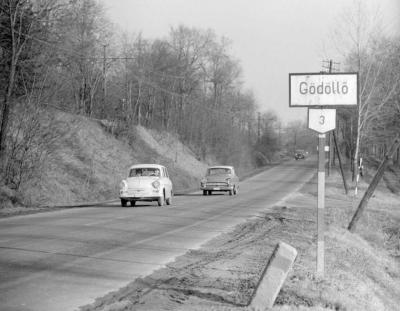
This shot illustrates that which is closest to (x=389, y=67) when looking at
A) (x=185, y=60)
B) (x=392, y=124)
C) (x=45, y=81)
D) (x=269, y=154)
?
(x=392, y=124)


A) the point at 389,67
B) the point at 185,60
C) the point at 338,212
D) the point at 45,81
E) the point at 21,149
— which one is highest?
the point at 185,60

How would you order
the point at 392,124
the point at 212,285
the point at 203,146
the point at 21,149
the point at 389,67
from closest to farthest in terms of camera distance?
the point at 212,285 → the point at 21,149 → the point at 389,67 → the point at 392,124 → the point at 203,146

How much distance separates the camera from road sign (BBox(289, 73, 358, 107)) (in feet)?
30.5

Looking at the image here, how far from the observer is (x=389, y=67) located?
155ft

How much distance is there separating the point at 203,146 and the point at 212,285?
225ft

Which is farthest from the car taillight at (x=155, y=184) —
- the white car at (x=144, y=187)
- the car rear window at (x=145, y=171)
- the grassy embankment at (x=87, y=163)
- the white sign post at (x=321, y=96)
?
the white sign post at (x=321, y=96)

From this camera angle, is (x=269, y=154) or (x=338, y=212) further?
(x=269, y=154)

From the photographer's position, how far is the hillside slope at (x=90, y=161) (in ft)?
103

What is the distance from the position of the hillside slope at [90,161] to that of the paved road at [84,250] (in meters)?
9.75

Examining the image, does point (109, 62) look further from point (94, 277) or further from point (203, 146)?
point (94, 277)

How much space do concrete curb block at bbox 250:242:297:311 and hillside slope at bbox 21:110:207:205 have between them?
69.4ft

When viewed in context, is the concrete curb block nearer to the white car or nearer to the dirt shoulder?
the dirt shoulder

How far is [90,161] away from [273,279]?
112 feet

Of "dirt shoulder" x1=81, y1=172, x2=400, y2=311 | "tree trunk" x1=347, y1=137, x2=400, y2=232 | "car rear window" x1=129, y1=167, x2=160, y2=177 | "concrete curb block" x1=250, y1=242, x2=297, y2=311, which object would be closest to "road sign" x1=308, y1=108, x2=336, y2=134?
"dirt shoulder" x1=81, y1=172, x2=400, y2=311
